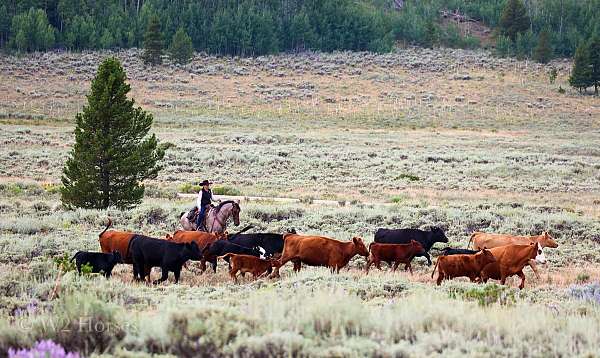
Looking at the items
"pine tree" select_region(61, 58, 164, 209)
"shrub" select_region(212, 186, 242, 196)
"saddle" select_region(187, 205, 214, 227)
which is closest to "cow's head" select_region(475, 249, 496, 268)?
"saddle" select_region(187, 205, 214, 227)

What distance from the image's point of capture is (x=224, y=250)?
13.0m

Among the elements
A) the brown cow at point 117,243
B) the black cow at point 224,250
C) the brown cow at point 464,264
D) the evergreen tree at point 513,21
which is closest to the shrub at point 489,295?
the brown cow at point 464,264

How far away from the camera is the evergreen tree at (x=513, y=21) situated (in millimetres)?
112000

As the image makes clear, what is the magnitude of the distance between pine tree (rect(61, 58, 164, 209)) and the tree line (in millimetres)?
73182

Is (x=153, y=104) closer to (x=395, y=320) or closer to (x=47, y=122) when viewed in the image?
(x=47, y=122)

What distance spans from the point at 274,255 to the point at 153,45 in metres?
79.3

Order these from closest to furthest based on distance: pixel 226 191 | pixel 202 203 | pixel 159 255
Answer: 1. pixel 159 255
2. pixel 202 203
3. pixel 226 191

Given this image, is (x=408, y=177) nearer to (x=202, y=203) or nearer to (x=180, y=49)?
(x=202, y=203)

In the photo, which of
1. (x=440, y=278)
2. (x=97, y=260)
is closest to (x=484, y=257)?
(x=440, y=278)

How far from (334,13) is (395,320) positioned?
109539mm

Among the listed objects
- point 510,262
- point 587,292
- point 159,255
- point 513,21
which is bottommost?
point 159,255

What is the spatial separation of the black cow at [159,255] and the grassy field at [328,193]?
0.59m

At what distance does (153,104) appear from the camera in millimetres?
72938

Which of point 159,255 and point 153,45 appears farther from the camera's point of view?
point 153,45
